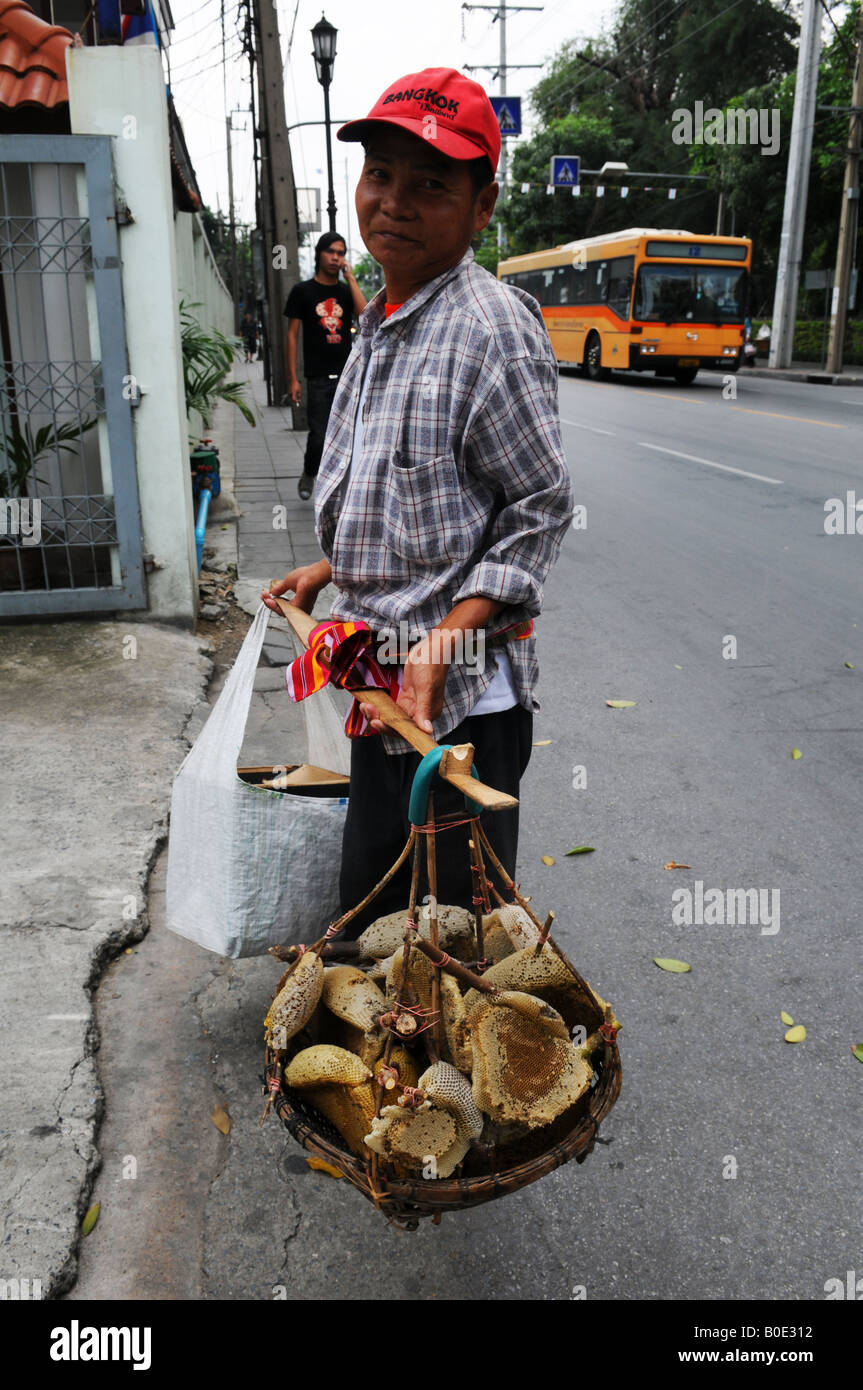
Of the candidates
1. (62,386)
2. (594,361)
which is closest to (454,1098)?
(62,386)

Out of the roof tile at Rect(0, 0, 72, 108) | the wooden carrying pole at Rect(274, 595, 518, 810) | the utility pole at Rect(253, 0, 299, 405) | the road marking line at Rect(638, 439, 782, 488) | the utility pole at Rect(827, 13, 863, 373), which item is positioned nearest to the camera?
the wooden carrying pole at Rect(274, 595, 518, 810)

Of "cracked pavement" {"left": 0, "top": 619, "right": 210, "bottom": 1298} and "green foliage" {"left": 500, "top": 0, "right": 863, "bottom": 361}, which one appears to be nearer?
"cracked pavement" {"left": 0, "top": 619, "right": 210, "bottom": 1298}

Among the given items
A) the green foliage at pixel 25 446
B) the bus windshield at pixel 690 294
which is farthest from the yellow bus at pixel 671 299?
the green foliage at pixel 25 446

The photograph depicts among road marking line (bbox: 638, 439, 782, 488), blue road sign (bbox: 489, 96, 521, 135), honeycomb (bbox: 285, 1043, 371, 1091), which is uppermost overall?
blue road sign (bbox: 489, 96, 521, 135)

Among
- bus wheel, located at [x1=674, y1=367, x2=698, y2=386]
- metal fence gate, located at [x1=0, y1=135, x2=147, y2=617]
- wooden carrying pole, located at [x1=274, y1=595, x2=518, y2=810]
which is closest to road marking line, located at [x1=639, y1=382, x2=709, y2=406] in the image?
bus wheel, located at [x1=674, y1=367, x2=698, y2=386]

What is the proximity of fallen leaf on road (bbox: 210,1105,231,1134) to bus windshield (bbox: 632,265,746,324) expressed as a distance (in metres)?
21.1

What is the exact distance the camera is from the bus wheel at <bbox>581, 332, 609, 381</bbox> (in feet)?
78.6

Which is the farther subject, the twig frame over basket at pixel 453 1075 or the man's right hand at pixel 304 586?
the man's right hand at pixel 304 586

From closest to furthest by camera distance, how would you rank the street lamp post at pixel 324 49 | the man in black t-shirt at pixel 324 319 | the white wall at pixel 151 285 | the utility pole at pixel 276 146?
the white wall at pixel 151 285, the man in black t-shirt at pixel 324 319, the utility pole at pixel 276 146, the street lamp post at pixel 324 49

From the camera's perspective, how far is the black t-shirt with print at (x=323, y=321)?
841 centimetres

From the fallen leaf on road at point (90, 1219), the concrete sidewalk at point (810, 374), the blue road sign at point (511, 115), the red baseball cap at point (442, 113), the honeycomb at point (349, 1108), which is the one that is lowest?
the fallen leaf on road at point (90, 1219)

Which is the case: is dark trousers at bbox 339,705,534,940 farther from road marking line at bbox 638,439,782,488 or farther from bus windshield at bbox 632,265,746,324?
bus windshield at bbox 632,265,746,324

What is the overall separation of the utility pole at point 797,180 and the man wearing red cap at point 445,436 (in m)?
25.5

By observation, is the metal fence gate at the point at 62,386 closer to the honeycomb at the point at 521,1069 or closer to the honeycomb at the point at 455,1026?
the honeycomb at the point at 455,1026
